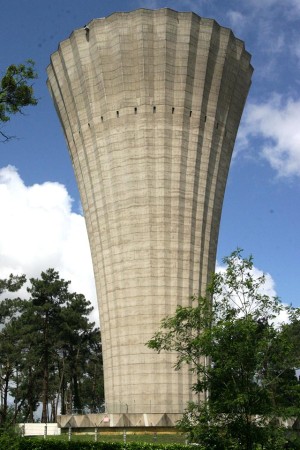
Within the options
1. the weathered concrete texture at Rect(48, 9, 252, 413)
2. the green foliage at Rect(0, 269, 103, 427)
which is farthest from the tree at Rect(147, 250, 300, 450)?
the green foliage at Rect(0, 269, 103, 427)

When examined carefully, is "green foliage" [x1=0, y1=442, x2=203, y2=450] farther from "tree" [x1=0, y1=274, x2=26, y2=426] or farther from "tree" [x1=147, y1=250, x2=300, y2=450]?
"tree" [x1=0, y1=274, x2=26, y2=426]

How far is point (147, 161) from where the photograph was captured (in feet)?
101

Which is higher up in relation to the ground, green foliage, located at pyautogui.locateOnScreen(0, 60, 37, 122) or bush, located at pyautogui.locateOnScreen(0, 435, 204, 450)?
green foliage, located at pyautogui.locateOnScreen(0, 60, 37, 122)

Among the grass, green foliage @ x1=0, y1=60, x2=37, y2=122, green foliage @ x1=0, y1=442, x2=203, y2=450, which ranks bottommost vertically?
the grass

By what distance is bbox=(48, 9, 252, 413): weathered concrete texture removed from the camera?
29453 millimetres

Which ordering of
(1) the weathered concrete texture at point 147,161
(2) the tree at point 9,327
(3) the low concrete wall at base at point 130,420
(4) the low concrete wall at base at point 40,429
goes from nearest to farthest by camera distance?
(3) the low concrete wall at base at point 130,420 < (1) the weathered concrete texture at point 147,161 < (4) the low concrete wall at base at point 40,429 < (2) the tree at point 9,327

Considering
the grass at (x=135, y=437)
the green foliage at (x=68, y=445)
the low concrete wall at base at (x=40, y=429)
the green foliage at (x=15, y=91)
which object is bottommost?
the low concrete wall at base at (x=40, y=429)

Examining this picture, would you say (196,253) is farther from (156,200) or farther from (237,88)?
(237,88)

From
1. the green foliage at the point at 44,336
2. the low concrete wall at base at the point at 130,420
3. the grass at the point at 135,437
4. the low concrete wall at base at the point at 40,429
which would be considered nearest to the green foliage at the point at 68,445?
the grass at the point at 135,437

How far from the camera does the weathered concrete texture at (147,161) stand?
2945cm

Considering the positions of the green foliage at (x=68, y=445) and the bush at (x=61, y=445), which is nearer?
the bush at (x=61, y=445)

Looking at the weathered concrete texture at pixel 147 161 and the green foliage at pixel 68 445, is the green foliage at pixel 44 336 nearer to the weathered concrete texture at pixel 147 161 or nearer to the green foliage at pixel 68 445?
the weathered concrete texture at pixel 147 161

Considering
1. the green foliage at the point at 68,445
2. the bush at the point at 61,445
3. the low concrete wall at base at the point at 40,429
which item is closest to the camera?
the bush at the point at 61,445

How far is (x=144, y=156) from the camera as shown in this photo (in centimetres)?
3080
